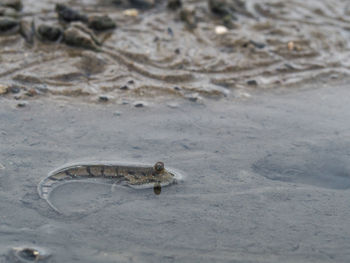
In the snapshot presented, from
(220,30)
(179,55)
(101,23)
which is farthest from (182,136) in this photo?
(220,30)

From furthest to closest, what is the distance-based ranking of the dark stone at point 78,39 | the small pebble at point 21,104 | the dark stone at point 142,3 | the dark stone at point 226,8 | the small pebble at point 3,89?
the dark stone at point 142,3 → the dark stone at point 226,8 → the dark stone at point 78,39 → the small pebble at point 3,89 → the small pebble at point 21,104

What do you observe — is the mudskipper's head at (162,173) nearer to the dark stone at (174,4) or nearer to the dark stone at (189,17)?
the dark stone at (189,17)

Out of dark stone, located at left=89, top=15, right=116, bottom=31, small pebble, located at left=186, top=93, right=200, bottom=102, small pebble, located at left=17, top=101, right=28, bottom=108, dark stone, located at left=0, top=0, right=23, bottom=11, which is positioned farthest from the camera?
dark stone, located at left=0, top=0, right=23, bottom=11

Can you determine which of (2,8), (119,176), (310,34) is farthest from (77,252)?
(310,34)

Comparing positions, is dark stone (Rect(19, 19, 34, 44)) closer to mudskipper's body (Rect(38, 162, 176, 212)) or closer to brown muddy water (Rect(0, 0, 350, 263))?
brown muddy water (Rect(0, 0, 350, 263))

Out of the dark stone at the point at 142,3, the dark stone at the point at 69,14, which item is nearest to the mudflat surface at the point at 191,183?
the dark stone at the point at 69,14

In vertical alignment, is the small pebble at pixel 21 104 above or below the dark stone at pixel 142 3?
below

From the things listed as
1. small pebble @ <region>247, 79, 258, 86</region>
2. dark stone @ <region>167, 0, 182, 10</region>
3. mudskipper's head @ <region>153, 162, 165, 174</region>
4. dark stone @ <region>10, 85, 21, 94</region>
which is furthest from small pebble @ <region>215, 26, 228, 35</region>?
mudskipper's head @ <region>153, 162, 165, 174</region>
